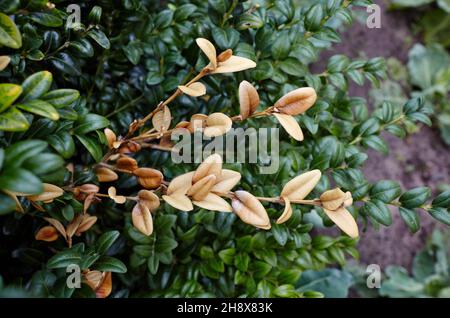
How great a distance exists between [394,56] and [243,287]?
199 cm

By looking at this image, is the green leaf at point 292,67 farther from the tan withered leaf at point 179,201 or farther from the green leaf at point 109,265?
the green leaf at point 109,265

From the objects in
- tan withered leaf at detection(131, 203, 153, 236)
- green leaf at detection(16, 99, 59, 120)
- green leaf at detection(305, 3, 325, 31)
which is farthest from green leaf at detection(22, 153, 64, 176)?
green leaf at detection(305, 3, 325, 31)

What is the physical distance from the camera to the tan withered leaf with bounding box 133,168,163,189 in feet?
4.05

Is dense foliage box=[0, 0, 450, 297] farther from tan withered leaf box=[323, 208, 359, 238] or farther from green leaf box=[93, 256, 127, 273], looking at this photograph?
tan withered leaf box=[323, 208, 359, 238]

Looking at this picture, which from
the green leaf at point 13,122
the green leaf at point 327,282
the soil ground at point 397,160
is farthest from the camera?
the soil ground at point 397,160

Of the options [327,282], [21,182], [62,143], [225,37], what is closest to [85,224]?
[62,143]

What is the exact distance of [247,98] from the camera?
115 cm

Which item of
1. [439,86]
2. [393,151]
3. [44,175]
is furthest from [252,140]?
[439,86]

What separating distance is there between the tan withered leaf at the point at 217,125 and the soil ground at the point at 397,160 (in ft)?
4.81

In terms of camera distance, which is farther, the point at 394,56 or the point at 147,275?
the point at 394,56

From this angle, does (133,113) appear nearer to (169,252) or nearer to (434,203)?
(169,252)

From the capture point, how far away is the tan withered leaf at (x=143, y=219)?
46.1 inches

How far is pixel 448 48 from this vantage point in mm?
3229

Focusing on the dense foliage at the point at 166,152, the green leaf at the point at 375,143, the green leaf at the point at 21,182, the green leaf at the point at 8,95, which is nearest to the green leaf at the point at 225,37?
→ the dense foliage at the point at 166,152
